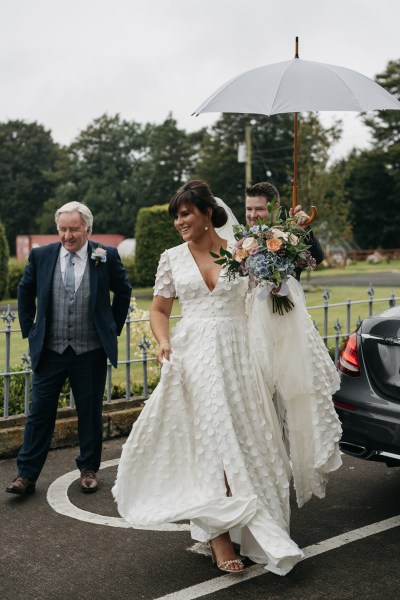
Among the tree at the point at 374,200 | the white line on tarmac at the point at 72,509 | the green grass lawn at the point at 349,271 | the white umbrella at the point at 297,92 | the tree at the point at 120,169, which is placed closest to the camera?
the white line on tarmac at the point at 72,509

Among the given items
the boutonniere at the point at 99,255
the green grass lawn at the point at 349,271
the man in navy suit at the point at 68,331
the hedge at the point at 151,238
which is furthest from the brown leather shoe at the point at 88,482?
the green grass lawn at the point at 349,271

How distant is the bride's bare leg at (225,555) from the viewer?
3887 mm

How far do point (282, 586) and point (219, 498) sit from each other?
1.59ft

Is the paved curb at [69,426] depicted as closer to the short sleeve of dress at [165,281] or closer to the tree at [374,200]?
the short sleeve of dress at [165,281]

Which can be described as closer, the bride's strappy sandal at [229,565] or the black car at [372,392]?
the bride's strappy sandal at [229,565]

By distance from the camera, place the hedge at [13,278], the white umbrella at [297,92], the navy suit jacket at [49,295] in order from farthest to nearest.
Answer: the hedge at [13,278]
the navy suit jacket at [49,295]
the white umbrella at [297,92]

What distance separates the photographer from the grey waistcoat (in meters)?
5.26

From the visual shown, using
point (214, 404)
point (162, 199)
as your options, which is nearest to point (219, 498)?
point (214, 404)

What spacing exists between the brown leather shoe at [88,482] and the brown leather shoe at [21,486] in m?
0.32

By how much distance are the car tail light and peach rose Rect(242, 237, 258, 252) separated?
1.16 meters

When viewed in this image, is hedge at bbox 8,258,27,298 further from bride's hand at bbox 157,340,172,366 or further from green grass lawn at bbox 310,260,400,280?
bride's hand at bbox 157,340,172,366

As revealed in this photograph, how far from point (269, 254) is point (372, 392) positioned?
1142 mm

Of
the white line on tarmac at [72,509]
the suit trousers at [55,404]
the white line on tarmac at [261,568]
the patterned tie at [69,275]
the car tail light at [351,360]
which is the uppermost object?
the patterned tie at [69,275]

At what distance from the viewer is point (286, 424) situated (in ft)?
14.6
